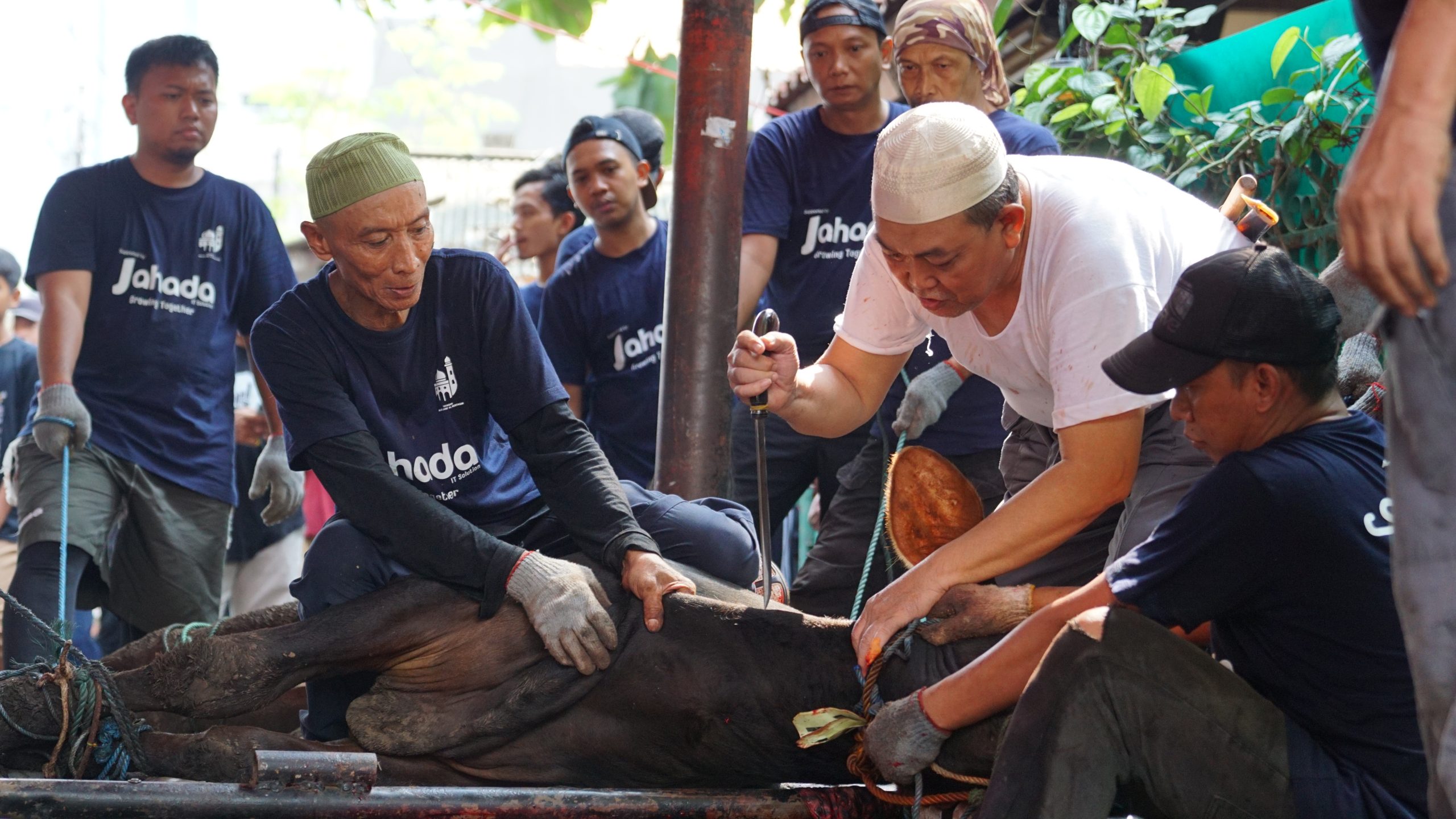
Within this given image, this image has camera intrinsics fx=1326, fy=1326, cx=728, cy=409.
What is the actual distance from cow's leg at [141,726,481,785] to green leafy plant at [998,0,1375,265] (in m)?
3.01

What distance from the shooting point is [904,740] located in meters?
2.54

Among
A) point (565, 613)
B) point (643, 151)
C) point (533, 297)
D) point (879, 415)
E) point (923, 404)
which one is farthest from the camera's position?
point (533, 297)

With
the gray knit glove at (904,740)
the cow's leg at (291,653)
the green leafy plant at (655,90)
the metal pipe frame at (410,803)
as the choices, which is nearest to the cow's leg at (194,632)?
the cow's leg at (291,653)

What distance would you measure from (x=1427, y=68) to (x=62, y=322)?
3.81 metres

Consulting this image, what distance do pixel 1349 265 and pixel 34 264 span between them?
391 centimetres

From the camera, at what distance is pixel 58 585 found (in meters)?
3.87

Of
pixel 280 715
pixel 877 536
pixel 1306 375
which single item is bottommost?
pixel 280 715

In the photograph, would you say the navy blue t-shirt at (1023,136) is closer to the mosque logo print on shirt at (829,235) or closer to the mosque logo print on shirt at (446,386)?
the mosque logo print on shirt at (829,235)

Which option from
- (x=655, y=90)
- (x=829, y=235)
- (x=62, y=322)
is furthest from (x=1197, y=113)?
(x=655, y=90)

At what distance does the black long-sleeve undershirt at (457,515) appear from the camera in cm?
303

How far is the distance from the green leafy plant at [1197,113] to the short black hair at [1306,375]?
2003 millimetres

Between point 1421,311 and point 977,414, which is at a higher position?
point 1421,311

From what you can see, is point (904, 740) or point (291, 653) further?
point (291, 653)

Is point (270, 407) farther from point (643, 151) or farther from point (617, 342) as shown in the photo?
point (643, 151)
